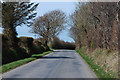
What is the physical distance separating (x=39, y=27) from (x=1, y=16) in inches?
1682

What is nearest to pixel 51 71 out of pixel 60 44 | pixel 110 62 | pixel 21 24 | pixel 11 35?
pixel 110 62

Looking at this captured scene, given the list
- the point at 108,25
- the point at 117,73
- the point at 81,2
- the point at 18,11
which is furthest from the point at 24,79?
the point at 81,2

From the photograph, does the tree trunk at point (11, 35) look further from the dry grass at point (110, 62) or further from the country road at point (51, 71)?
the dry grass at point (110, 62)

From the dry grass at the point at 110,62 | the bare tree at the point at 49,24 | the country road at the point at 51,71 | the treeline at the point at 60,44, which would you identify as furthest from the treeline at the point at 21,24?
the treeline at the point at 60,44

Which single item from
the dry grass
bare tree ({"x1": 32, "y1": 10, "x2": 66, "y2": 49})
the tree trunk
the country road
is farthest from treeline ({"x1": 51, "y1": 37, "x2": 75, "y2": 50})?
the dry grass

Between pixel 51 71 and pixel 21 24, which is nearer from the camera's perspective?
pixel 51 71

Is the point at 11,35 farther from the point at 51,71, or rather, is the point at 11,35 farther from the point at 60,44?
the point at 60,44

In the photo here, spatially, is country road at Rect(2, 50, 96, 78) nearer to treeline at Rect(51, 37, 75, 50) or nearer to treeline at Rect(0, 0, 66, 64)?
treeline at Rect(0, 0, 66, 64)

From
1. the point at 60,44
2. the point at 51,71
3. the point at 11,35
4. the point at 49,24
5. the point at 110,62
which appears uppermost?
the point at 49,24

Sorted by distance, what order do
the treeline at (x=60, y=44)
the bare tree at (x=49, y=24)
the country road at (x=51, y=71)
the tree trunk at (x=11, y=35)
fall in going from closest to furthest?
the country road at (x=51, y=71) → the tree trunk at (x=11, y=35) → the bare tree at (x=49, y=24) → the treeline at (x=60, y=44)

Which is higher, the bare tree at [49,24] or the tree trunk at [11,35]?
the bare tree at [49,24]

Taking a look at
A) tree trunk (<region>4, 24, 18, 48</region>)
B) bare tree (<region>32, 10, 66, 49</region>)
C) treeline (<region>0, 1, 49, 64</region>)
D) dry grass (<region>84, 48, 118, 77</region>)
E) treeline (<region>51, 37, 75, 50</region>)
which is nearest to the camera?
dry grass (<region>84, 48, 118, 77</region>)

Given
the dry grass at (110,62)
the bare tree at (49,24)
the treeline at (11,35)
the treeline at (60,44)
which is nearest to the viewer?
the dry grass at (110,62)

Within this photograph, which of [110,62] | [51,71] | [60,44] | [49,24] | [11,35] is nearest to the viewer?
[110,62]
